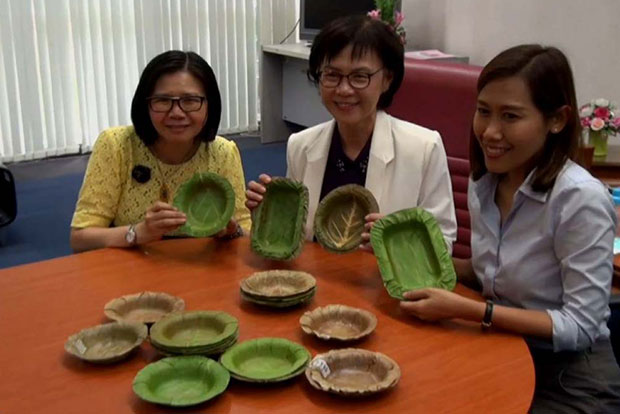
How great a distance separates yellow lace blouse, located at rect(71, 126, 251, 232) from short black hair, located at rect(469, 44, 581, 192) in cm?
89

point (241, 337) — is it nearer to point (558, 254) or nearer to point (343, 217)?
point (343, 217)

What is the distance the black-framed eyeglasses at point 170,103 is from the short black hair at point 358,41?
37cm

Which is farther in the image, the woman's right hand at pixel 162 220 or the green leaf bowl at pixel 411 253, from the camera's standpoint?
the woman's right hand at pixel 162 220

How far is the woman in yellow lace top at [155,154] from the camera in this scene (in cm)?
198

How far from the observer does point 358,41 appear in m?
1.92

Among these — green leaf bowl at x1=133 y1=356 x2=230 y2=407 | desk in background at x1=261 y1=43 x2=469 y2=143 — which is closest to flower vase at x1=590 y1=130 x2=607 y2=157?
green leaf bowl at x1=133 y1=356 x2=230 y2=407

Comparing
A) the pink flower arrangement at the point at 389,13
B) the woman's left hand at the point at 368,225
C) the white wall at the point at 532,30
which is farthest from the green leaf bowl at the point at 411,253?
the pink flower arrangement at the point at 389,13

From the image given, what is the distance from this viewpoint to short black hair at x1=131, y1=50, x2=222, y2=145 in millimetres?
1998

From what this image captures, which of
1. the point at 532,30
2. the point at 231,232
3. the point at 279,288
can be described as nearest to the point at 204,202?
the point at 231,232

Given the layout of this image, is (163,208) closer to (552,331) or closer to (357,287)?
(357,287)

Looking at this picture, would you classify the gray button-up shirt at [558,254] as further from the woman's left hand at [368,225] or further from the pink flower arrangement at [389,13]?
the pink flower arrangement at [389,13]

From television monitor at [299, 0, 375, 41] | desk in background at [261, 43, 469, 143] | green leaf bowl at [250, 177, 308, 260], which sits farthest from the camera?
desk in background at [261, 43, 469, 143]

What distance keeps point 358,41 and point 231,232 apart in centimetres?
65

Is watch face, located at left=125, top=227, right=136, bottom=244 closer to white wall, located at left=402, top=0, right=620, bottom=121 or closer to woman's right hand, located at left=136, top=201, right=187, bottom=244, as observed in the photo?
woman's right hand, located at left=136, top=201, right=187, bottom=244
